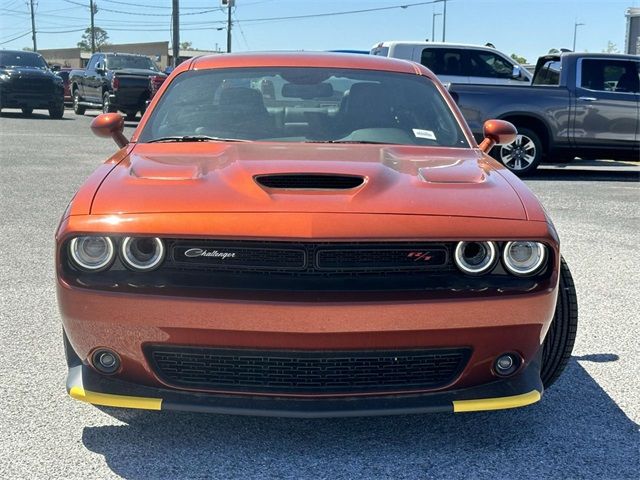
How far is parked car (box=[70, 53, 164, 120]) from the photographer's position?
22.2 m

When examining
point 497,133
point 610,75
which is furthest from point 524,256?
point 610,75

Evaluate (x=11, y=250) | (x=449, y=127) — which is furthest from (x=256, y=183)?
(x=11, y=250)

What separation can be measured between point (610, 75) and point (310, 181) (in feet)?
34.8

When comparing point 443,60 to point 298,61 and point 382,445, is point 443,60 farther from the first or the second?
point 382,445

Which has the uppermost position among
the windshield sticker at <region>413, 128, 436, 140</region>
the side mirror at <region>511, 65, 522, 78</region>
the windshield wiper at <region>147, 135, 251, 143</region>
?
the windshield sticker at <region>413, 128, 436, 140</region>

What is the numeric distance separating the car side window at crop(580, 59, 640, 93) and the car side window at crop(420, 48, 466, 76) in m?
2.89

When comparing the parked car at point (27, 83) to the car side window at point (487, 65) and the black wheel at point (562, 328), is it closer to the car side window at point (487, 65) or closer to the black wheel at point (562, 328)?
the car side window at point (487, 65)

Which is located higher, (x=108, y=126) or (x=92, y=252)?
(x=108, y=126)

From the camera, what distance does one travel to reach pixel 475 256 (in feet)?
10.1

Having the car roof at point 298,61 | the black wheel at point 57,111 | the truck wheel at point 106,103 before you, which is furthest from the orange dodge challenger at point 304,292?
the black wheel at point 57,111

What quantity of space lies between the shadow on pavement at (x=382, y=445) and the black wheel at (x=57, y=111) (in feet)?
73.0

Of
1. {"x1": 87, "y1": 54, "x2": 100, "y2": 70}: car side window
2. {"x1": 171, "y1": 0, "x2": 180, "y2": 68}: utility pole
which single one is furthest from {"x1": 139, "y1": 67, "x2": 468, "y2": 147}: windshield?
{"x1": 171, "y1": 0, "x2": 180, "y2": 68}: utility pole

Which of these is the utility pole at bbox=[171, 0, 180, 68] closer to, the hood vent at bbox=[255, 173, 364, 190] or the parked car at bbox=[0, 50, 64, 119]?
the parked car at bbox=[0, 50, 64, 119]

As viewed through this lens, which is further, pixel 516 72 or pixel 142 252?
pixel 516 72
